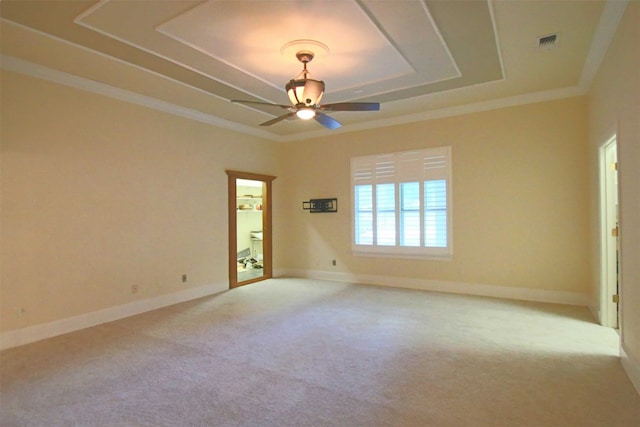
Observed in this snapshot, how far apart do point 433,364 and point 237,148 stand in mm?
4934

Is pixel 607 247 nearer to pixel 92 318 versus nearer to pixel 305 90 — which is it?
pixel 305 90

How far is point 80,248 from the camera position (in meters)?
4.13

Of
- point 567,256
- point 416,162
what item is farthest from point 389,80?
point 567,256

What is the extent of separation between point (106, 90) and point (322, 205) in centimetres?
398

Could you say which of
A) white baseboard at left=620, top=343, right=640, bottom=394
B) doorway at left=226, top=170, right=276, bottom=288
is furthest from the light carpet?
doorway at left=226, top=170, right=276, bottom=288

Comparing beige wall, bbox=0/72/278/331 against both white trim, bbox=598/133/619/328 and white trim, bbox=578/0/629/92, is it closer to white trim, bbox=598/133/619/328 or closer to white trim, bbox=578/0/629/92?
white trim, bbox=578/0/629/92

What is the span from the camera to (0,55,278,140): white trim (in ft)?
12.0

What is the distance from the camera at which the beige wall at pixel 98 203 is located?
365 cm

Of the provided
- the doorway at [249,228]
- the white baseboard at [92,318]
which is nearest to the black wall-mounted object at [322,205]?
the doorway at [249,228]

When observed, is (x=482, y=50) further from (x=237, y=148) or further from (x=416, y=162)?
(x=237, y=148)

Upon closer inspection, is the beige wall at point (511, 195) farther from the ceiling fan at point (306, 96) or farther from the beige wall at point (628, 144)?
the ceiling fan at point (306, 96)

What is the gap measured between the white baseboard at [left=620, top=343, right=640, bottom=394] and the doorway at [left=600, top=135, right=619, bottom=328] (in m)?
1.12

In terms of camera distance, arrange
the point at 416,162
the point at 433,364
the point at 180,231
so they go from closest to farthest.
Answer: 1. the point at 433,364
2. the point at 180,231
3. the point at 416,162

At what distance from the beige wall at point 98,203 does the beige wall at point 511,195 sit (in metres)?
2.87
